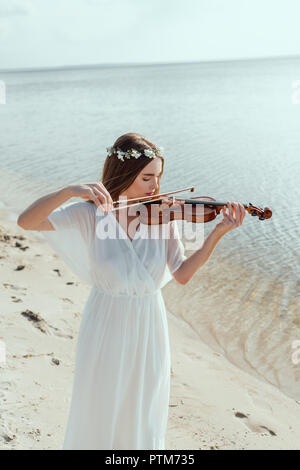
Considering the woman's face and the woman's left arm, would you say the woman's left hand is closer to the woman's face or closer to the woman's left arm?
the woman's left arm

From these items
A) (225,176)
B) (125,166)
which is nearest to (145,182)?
(125,166)

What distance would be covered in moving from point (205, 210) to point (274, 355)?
3338 mm

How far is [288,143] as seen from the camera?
17312mm

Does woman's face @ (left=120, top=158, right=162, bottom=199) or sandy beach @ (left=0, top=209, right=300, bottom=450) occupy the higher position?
woman's face @ (left=120, top=158, right=162, bottom=199)

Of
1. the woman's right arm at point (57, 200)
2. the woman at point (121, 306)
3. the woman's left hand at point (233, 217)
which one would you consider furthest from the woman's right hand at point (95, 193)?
the woman's left hand at point (233, 217)

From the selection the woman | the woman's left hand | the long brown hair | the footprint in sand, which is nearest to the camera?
the woman's left hand

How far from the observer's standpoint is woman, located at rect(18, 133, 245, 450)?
2668 mm

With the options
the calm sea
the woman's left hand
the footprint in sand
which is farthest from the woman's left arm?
the calm sea

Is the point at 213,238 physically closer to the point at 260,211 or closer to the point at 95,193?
the point at 260,211

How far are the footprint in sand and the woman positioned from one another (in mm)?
1765

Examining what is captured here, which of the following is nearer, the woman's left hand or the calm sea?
the woman's left hand

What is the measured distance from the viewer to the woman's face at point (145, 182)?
2799 millimetres
